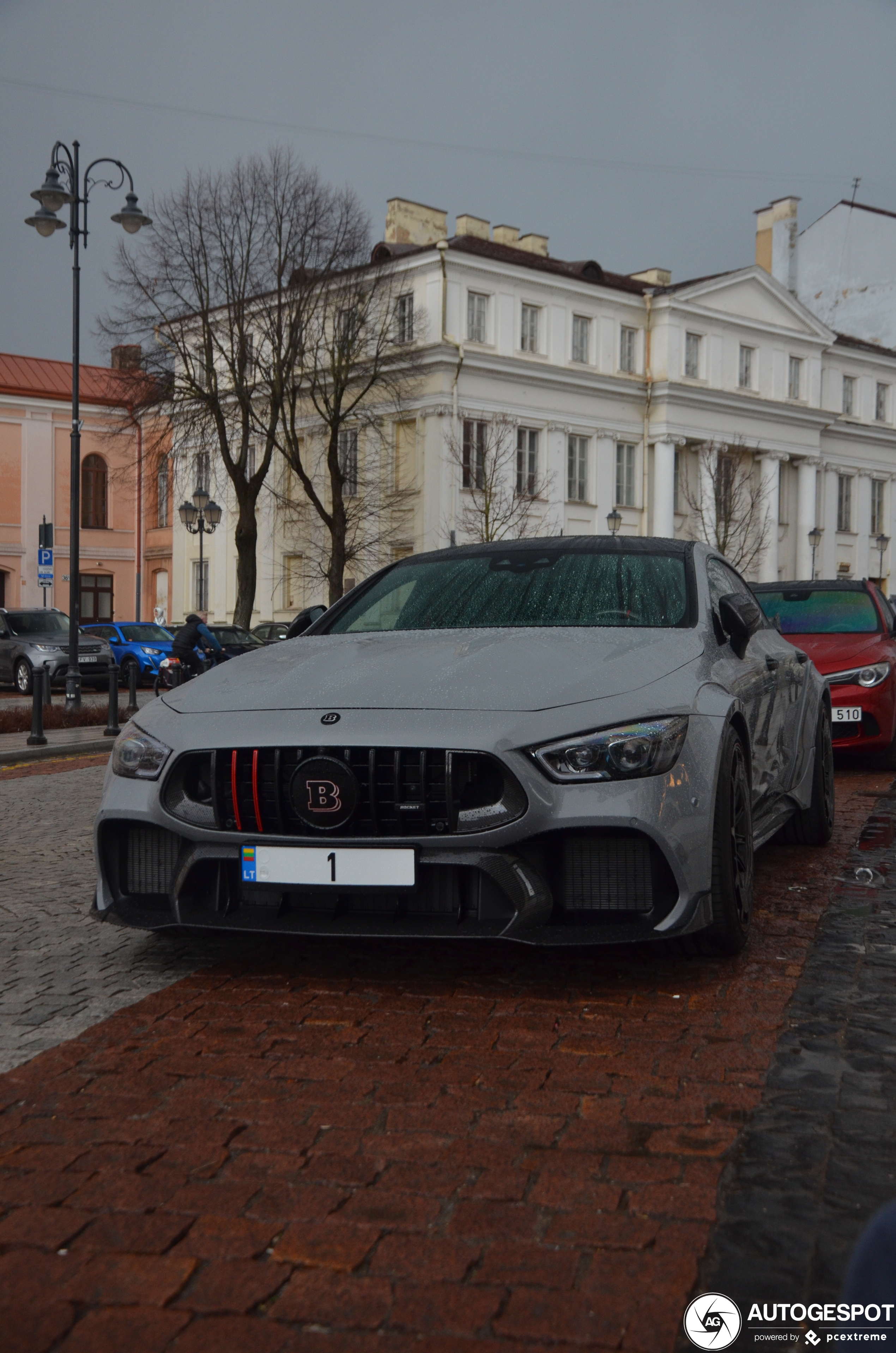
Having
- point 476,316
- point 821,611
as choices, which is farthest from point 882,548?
point 821,611

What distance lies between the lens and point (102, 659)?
28047mm

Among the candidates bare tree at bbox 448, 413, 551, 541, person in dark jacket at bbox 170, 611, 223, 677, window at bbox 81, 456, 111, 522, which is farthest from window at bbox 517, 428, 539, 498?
person in dark jacket at bbox 170, 611, 223, 677

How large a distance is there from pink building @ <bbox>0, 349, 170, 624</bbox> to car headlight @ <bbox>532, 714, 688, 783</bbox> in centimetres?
5014

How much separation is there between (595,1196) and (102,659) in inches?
1035

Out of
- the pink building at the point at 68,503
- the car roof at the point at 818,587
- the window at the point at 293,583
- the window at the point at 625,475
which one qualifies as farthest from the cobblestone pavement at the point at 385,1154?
the window at the point at 625,475

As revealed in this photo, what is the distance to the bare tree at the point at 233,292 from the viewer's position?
37.1 m

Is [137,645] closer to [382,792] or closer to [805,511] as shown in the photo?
[382,792]

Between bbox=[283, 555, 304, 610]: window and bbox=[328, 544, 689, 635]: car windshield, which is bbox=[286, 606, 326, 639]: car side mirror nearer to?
bbox=[328, 544, 689, 635]: car windshield

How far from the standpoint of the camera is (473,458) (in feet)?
160

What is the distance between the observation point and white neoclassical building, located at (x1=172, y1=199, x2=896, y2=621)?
158 ft

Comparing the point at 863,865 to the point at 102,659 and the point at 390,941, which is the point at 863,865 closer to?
the point at 390,941

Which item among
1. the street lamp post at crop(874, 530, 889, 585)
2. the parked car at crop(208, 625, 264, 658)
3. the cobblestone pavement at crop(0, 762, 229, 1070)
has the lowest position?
the cobblestone pavement at crop(0, 762, 229, 1070)

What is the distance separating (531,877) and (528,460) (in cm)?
4855

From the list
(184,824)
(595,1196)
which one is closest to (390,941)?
(184,824)
